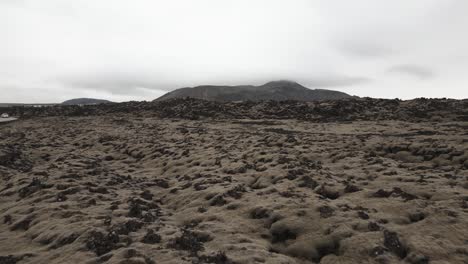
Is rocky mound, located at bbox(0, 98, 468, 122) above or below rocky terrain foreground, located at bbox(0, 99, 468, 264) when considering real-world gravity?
above

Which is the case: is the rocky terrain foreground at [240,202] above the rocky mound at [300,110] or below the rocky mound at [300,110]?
below

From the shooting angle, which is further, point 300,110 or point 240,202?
point 300,110

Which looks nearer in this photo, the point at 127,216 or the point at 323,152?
the point at 127,216

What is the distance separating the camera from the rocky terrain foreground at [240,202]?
12.3 meters

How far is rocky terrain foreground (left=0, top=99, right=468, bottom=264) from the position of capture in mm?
12344

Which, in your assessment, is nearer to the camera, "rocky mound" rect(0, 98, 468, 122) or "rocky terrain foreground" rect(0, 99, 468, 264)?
"rocky terrain foreground" rect(0, 99, 468, 264)

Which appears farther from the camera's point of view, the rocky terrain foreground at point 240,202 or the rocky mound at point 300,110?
the rocky mound at point 300,110

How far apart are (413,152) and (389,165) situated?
5.09 metres

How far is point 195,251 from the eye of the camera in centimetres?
1220

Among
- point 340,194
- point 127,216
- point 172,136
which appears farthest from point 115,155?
point 340,194

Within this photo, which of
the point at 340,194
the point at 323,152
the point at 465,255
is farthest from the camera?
the point at 323,152

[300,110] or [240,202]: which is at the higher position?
[300,110]

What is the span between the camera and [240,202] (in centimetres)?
1742

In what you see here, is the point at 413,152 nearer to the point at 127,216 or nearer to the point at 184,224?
the point at 184,224
